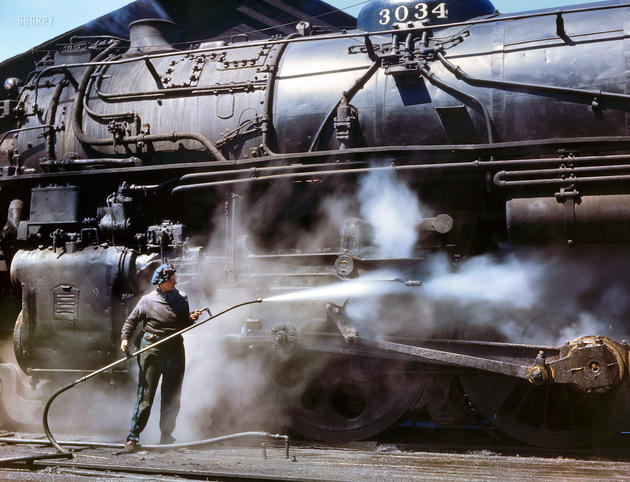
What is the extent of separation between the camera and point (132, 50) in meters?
7.46

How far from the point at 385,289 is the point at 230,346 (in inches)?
53.3

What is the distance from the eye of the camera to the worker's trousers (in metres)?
5.25

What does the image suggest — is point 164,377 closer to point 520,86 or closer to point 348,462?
point 348,462

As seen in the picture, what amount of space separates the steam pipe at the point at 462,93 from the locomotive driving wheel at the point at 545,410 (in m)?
1.83

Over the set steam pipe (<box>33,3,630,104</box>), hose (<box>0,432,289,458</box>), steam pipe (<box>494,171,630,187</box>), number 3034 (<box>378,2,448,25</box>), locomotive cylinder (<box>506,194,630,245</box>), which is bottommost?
hose (<box>0,432,289,458</box>)

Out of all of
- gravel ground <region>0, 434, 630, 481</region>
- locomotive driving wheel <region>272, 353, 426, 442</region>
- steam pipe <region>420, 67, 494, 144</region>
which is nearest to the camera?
gravel ground <region>0, 434, 630, 481</region>

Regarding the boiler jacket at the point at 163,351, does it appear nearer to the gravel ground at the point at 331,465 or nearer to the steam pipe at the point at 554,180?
the gravel ground at the point at 331,465

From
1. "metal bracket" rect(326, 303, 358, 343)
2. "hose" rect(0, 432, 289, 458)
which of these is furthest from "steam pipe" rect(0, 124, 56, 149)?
"metal bracket" rect(326, 303, 358, 343)

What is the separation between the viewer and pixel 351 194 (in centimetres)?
545

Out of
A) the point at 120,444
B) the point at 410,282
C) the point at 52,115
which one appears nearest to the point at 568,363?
the point at 410,282

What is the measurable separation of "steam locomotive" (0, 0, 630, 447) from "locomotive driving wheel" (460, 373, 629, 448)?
0.01 m

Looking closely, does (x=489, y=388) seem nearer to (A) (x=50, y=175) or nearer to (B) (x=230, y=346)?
(B) (x=230, y=346)

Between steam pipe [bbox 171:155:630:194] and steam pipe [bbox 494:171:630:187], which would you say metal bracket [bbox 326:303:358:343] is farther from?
steam pipe [bbox 494:171:630:187]

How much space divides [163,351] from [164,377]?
0.21 meters
